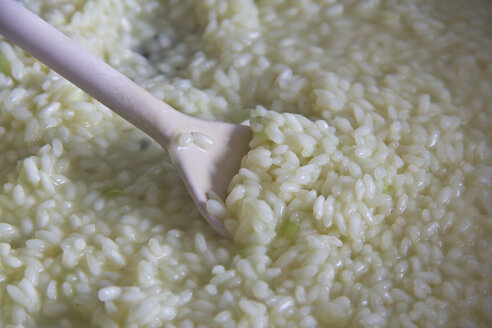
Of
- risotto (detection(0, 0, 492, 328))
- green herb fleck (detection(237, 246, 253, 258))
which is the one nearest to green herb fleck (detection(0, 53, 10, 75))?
risotto (detection(0, 0, 492, 328))

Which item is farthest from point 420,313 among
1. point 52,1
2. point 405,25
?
point 52,1

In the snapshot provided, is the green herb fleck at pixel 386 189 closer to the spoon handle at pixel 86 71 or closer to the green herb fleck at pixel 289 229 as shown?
the green herb fleck at pixel 289 229

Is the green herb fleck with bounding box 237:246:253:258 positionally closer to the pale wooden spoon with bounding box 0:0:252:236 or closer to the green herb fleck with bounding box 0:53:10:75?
the pale wooden spoon with bounding box 0:0:252:236

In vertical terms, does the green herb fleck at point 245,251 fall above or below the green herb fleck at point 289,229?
below

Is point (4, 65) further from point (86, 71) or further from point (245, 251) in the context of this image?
point (245, 251)

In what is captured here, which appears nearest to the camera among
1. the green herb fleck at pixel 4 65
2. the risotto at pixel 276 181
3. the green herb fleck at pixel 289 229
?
the risotto at pixel 276 181

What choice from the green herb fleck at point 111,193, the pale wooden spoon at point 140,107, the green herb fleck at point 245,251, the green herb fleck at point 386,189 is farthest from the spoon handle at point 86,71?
the green herb fleck at point 386,189

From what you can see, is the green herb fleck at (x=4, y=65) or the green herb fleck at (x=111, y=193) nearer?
the green herb fleck at (x=111, y=193)
